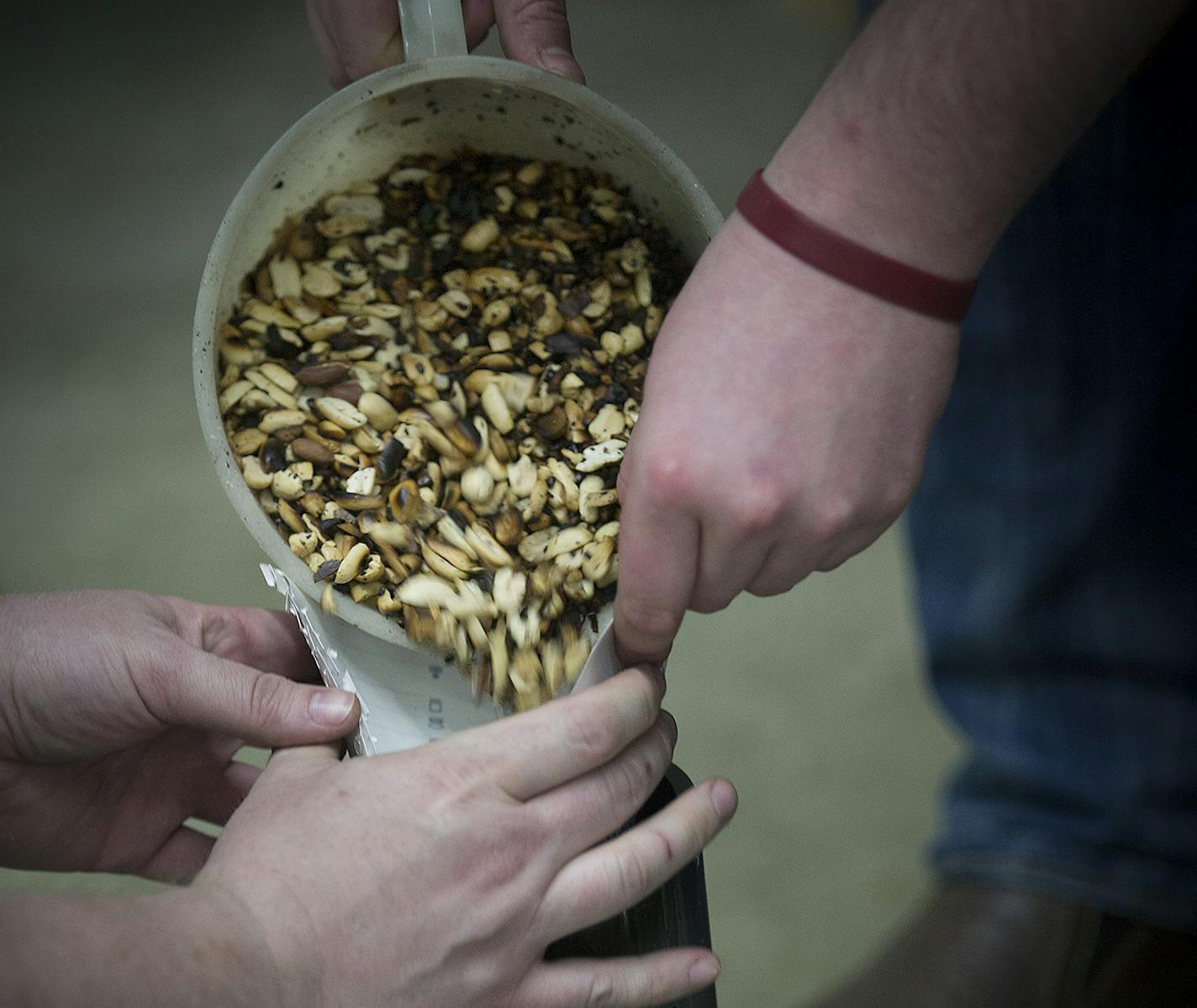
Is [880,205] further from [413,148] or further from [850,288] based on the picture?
[413,148]

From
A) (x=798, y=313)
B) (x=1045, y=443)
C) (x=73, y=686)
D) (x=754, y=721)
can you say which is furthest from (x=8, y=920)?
(x=754, y=721)

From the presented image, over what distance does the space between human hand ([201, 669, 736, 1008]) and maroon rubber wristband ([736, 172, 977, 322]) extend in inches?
7.5

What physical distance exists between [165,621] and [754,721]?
640 mm

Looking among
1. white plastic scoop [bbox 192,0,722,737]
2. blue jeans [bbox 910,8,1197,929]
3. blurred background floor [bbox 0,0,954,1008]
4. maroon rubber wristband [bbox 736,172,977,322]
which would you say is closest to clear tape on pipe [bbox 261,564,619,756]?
white plastic scoop [bbox 192,0,722,737]

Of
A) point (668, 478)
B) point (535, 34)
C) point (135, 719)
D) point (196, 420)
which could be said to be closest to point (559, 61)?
point (535, 34)

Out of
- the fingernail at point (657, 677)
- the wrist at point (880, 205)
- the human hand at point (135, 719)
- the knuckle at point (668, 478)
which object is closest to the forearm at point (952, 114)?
the wrist at point (880, 205)

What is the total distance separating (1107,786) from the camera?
30.1 inches

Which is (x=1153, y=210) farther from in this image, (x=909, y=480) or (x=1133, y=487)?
(x=909, y=480)

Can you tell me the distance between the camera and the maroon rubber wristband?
0.45 m

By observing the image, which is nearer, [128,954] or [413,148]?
[128,954]

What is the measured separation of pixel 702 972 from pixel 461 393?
0.28 m

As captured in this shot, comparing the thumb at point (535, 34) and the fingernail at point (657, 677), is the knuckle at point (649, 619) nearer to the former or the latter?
the fingernail at point (657, 677)

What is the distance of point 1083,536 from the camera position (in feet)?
2.42

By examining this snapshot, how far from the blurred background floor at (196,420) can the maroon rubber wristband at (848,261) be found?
695 millimetres
